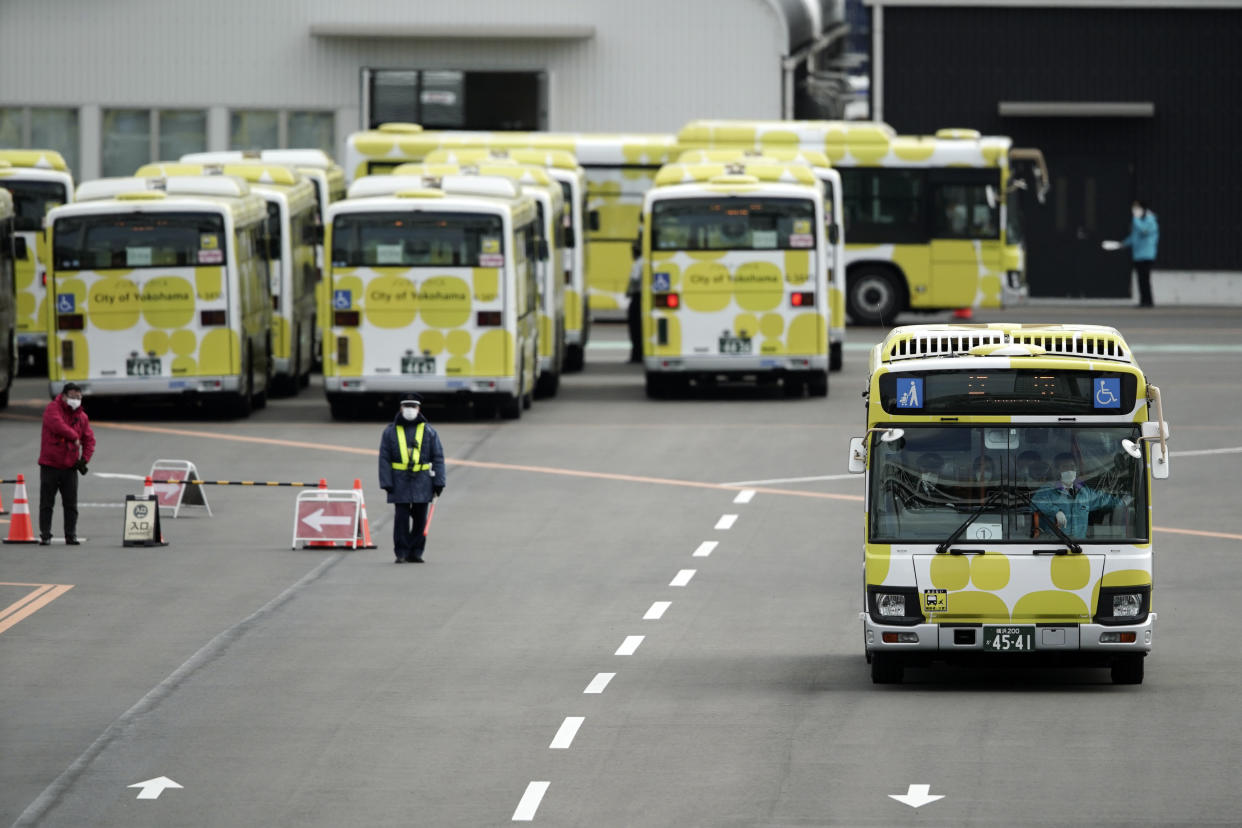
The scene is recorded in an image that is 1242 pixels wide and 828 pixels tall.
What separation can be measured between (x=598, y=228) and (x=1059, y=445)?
30.0 meters

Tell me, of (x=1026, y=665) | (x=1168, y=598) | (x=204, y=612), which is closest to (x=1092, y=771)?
(x=1026, y=665)

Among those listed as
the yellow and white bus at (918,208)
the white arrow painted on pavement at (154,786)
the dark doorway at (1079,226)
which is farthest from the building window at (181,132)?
the white arrow painted on pavement at (154,786)

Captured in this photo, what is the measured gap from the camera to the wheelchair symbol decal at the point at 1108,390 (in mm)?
15820

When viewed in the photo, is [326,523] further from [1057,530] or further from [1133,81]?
[1133,81]

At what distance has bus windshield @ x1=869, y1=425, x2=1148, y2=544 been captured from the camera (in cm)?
1586

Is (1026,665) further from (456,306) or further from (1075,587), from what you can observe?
(456,306)

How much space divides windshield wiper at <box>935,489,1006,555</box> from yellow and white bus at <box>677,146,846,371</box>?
20.6m

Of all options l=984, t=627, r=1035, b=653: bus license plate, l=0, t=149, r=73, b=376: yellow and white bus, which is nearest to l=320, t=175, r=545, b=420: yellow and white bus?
l=0, t=149, r=73, b=376: yellow and white bus

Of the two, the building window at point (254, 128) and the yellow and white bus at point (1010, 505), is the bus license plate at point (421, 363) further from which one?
the building window at point (254, 128)

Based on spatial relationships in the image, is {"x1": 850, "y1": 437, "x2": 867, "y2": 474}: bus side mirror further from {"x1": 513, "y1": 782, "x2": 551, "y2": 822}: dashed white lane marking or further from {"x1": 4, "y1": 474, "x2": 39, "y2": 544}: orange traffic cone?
{"x1": 4, "y1": 474, "x2": 39, "y2": 544}: orange traffic cone

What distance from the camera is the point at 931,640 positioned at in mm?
15805

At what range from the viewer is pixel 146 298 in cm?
3372

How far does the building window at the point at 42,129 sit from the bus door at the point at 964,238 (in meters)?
20.1

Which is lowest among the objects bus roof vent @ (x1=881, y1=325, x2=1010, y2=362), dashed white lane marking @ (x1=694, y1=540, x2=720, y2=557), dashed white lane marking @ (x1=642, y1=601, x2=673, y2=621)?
dashed white lane marking @ (x1=642, y1=601, x2=673, y2=621)
